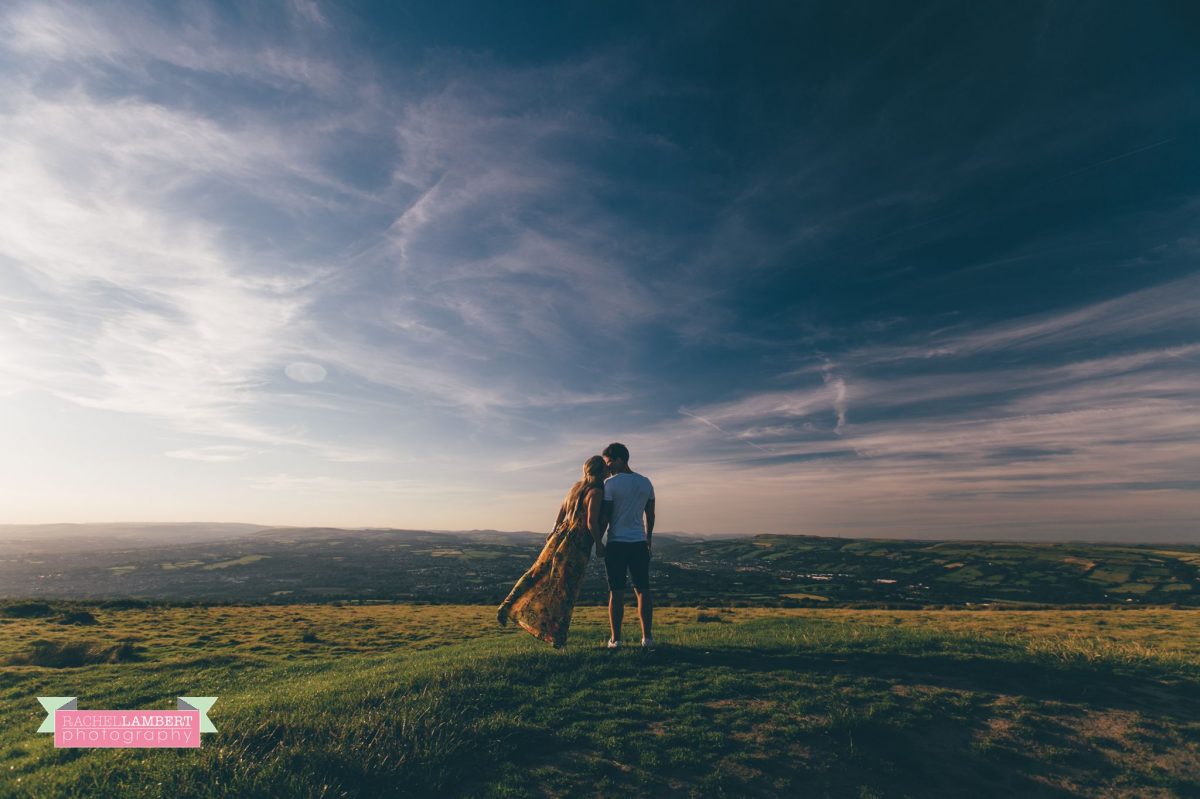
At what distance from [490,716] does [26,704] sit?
12835 mm

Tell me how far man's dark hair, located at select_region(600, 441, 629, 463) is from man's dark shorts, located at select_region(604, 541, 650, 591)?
1.86 m

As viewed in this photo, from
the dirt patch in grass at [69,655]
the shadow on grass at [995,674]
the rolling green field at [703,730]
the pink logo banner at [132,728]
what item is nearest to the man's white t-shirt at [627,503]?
the rolling green field at [703,730]

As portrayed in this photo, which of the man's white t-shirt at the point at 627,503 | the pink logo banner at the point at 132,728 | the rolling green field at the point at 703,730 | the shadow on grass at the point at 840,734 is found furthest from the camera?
the man's white t-shirt at the point at 627,503

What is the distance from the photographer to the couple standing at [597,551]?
10016 millimetres

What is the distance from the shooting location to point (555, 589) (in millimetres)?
10430

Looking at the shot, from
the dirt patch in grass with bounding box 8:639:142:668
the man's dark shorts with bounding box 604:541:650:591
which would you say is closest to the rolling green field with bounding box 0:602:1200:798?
the man's dark shorts with bounding box 604:541:650:591

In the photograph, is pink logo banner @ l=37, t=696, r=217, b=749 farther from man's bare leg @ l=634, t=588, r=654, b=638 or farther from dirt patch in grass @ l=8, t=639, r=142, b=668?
dirt patch in grass @ l=8, t=639, r=142, b=668

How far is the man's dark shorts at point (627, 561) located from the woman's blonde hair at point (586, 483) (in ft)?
3.70

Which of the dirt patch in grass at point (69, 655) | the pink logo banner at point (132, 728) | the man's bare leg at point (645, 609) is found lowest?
the dirt patch in grass at point (69, 655)

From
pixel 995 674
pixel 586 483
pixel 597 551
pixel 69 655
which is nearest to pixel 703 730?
pixel 597 551

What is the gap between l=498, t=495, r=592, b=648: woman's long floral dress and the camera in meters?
10.3

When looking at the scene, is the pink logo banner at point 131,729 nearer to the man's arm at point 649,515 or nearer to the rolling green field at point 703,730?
the rolling green field at point 703,730

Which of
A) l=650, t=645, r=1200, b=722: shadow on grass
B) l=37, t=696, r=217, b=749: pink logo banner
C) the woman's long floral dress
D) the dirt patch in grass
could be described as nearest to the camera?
l=37, t=696, r=217, b=749: pink logo banner

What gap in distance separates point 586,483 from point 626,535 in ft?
4.68
